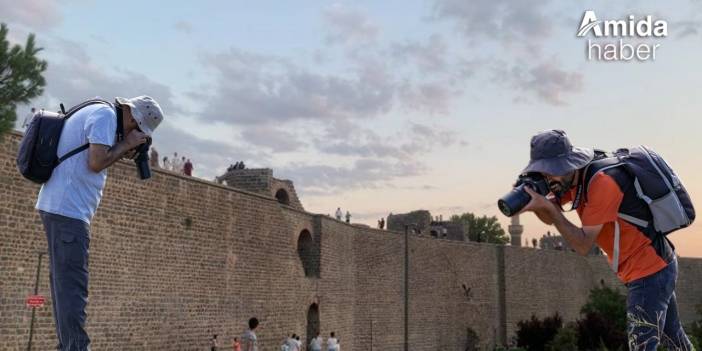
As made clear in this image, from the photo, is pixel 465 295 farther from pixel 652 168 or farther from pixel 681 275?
pixel 652 168

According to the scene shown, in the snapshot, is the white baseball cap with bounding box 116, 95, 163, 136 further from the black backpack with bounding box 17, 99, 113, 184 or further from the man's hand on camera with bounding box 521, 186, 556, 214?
the man's hand on camera with bounding box 521, 186, 556, 214

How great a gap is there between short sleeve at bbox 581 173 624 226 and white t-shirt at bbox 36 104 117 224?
7.52ft

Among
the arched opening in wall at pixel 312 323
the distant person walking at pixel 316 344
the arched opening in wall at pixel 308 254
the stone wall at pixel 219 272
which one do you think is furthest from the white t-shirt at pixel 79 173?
the arched opening in wall at pixel 308 254

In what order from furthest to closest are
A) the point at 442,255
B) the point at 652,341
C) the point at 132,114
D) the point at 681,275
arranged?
1. the point at 681,275
2. the point at 442,255
3. the point at 132,114
4. the point at 652,341

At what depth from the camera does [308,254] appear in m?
23.9

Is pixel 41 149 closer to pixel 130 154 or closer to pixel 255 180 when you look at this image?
pixel 130 154

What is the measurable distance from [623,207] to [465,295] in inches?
1326

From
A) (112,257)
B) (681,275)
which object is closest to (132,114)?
(112,257)

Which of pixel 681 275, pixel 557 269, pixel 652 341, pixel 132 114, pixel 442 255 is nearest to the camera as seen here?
pixel 652 341

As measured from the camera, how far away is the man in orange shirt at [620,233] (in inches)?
124

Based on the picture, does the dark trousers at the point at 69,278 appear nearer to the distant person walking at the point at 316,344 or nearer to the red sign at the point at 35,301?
the red sign at the point at 35,301

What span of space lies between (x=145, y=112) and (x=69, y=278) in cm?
90

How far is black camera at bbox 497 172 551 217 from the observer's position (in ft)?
10.1

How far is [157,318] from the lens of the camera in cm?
1625
